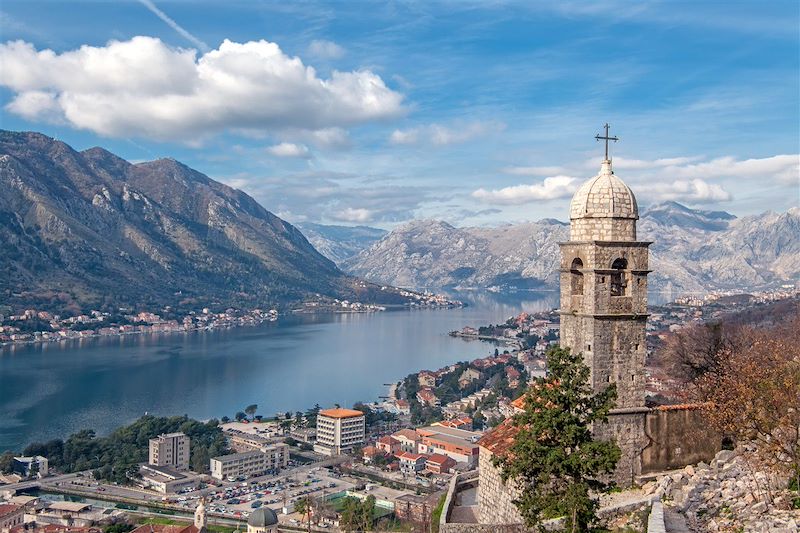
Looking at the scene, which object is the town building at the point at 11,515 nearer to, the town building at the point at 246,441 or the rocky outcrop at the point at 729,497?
the town building at the point at 246,441

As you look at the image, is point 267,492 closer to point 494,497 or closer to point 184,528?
point 184,528

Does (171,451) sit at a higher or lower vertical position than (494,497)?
lower

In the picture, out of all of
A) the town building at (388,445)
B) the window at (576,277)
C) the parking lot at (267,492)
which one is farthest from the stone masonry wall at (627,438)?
the town building at (388,445)

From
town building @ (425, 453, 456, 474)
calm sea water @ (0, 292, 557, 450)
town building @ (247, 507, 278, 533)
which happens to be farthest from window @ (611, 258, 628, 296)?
calm sea water @ (0, 292, 557, 450)

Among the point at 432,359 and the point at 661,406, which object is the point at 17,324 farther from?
the point at 661,406

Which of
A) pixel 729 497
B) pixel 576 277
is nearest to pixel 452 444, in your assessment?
pixel 576 277

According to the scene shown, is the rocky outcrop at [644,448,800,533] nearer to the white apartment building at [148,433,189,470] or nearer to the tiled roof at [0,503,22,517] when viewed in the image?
the tiled roof at [0,503,22,517]
